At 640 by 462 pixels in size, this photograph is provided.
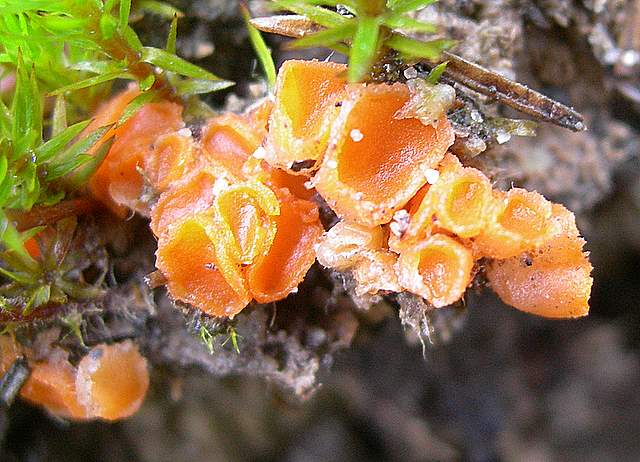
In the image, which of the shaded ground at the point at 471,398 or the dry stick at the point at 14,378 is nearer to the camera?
the dry stick at the point at 14,378

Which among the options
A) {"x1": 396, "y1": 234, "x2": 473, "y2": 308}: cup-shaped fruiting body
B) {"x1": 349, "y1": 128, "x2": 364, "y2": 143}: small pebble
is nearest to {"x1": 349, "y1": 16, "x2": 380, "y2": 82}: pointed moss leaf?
{"x1": 349, "y1": 128, "x2": 364, "y2": 143}: small pebble

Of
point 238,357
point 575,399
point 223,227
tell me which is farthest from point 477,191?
point 575,399

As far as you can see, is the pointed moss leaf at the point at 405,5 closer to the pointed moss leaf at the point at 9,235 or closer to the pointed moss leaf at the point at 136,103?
the pointed moss leaf at the point at 136,103

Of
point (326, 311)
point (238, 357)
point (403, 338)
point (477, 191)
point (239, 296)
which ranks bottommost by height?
point (403, 338)

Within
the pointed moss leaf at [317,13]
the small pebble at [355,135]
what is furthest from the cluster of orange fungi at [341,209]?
the pointed moss leaf at [317,13]

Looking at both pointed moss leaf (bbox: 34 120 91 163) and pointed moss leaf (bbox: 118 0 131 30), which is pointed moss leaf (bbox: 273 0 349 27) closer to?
pointed moss leaf (bbox: 118 0 131 30)

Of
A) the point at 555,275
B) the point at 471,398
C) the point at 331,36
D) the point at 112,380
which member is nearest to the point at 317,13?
the point at 331,36

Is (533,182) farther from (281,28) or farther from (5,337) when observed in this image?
(5,337)

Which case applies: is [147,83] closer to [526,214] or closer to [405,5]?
[405,5]
